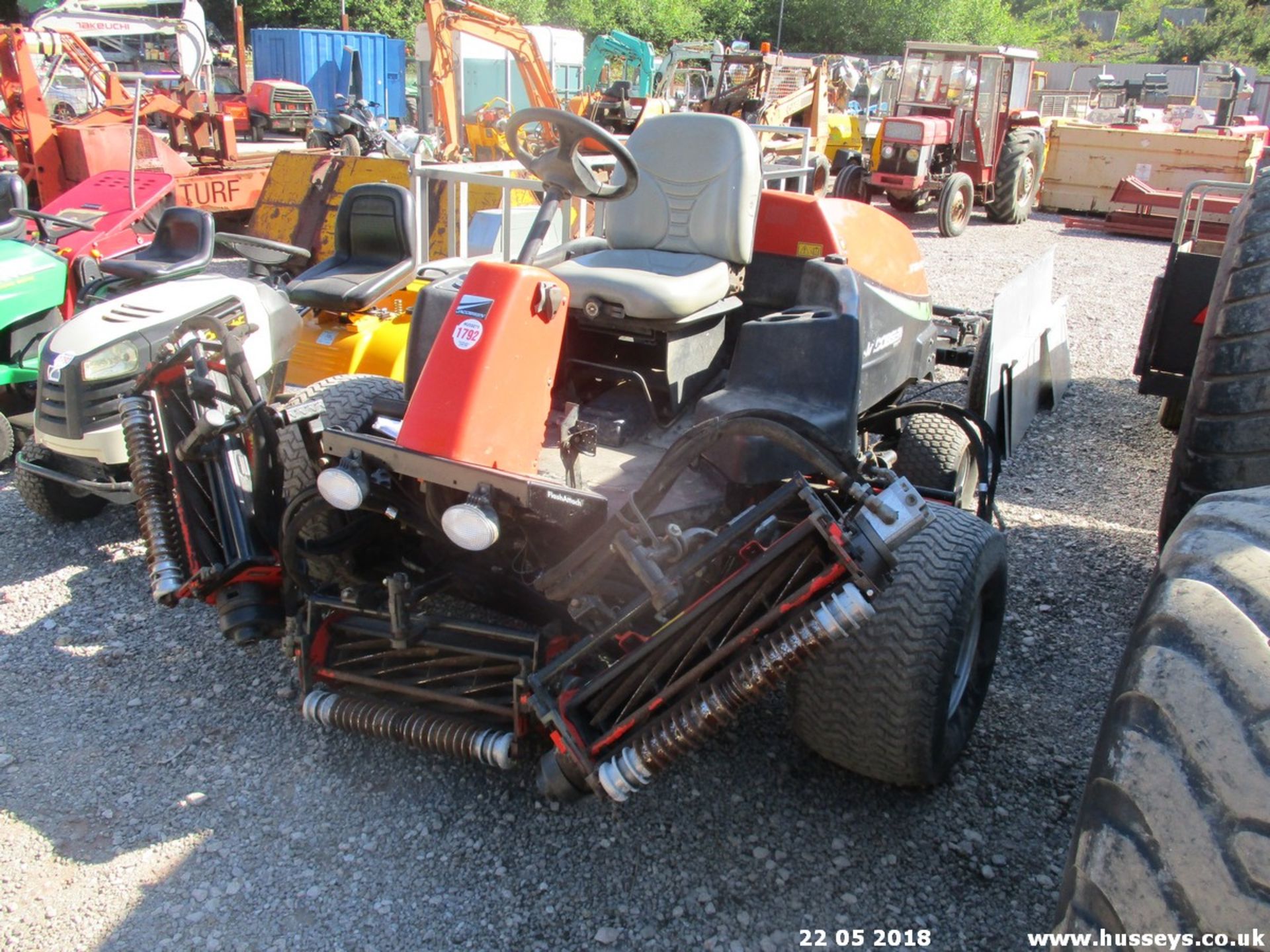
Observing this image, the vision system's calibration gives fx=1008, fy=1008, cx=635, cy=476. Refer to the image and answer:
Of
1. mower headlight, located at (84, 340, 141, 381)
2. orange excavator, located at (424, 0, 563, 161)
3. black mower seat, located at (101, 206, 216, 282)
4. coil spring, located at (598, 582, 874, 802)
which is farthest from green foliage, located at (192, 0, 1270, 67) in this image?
coil spring, located at (598, 582, 874, 802)

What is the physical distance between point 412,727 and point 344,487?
60 cm

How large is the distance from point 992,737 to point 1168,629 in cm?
146

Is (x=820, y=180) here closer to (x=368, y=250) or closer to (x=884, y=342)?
(x=368, y=250)

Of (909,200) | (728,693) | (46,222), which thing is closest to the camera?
(728,693)

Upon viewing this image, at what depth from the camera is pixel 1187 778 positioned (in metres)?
1.20

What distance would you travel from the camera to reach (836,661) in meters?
2.20

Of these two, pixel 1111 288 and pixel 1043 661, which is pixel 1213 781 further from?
pixel 1111 288

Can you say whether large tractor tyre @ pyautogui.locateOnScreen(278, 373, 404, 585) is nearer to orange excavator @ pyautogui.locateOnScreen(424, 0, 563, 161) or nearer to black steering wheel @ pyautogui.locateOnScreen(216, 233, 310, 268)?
black steering wheel @ pyautogui.locateOnScreen(216, 233, 310, 268)

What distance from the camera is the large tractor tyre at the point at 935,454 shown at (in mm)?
3600

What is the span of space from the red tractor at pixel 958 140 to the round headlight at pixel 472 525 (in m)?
10.2

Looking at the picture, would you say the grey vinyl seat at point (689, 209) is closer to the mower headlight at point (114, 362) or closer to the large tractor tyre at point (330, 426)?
the large tractor tyre at point (330, 426)

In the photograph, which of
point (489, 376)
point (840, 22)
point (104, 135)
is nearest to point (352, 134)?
point (104, 135)

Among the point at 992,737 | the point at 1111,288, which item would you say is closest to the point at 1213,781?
the point at 992,737

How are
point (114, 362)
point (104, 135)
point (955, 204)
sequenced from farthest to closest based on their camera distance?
point (955, 204) → point (104, 135) → point (114, 362)
